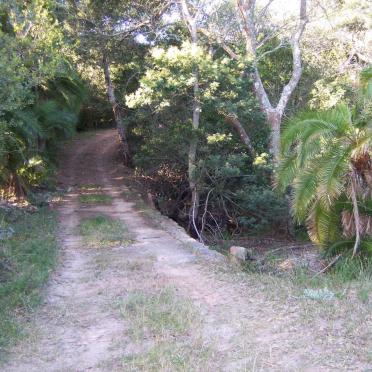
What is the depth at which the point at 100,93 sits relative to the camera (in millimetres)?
32281

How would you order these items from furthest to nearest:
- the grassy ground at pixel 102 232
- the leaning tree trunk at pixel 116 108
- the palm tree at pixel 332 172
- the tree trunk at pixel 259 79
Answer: the leaning tree trunk at pixel 116 108 < the tree trunk at pixel 259 79 < the grassy ground at pixel 102 232 < the palm tree at pixel 332 172

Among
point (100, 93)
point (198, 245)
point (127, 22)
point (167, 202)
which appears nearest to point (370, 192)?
point (198, 245)

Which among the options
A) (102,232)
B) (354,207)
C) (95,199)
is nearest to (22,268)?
(102,232)

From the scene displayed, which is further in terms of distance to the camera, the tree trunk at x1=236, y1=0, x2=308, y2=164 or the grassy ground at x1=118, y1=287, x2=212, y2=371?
the tree trunk at x1=236, y1=0, x2=308, y2=164

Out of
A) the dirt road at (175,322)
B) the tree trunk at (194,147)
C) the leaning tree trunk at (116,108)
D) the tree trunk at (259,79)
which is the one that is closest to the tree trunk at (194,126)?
the tree trunk at (194,147)

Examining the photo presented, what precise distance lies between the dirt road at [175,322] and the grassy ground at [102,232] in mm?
763

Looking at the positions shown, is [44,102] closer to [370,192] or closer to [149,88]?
[149,88]

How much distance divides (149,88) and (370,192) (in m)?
6.78

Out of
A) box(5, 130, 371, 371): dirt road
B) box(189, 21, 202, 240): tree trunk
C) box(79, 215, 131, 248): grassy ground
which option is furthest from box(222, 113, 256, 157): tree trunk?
box(5, 130, 371, 371): dirt road

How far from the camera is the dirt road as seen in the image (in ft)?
16.9

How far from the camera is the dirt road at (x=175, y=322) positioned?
5157mm

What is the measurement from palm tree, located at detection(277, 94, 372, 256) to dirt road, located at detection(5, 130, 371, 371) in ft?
6.29

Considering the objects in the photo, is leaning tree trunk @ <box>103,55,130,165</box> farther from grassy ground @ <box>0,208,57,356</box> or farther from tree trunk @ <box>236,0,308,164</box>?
grassy ground @ <box>0,208,57,356</box>

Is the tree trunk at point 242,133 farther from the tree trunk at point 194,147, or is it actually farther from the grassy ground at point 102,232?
the grassy ground at point 102,232
